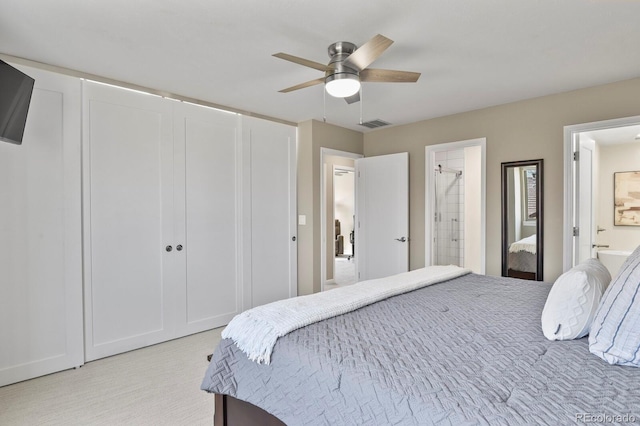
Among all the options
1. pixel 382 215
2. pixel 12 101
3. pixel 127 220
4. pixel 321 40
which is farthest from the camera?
pixel 382 215

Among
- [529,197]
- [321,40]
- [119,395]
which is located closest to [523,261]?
[529,197]

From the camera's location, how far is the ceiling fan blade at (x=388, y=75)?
2248 millimetres

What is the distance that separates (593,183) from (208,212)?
14.1 ft

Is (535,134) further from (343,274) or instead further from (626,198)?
(343,274)

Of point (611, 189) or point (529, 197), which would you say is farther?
point (611, 189)

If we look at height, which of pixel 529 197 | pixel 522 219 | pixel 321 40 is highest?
pixel 321 40

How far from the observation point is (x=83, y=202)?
9.33ft

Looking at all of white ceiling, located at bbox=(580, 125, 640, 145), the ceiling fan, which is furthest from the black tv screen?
white ceiling, located at bbox=(580, 125, 640, 145)

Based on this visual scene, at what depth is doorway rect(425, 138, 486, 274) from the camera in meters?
4.30

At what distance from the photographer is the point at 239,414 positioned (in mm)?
1587

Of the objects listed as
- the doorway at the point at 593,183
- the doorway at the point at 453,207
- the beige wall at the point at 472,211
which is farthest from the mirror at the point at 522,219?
the beige wall at the point at 472,211

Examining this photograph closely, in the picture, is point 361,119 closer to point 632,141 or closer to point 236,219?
point 236,219

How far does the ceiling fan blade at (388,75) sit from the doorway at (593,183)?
207 centimetres

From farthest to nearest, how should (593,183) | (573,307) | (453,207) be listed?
(453,207), (593,183), (573,307)
